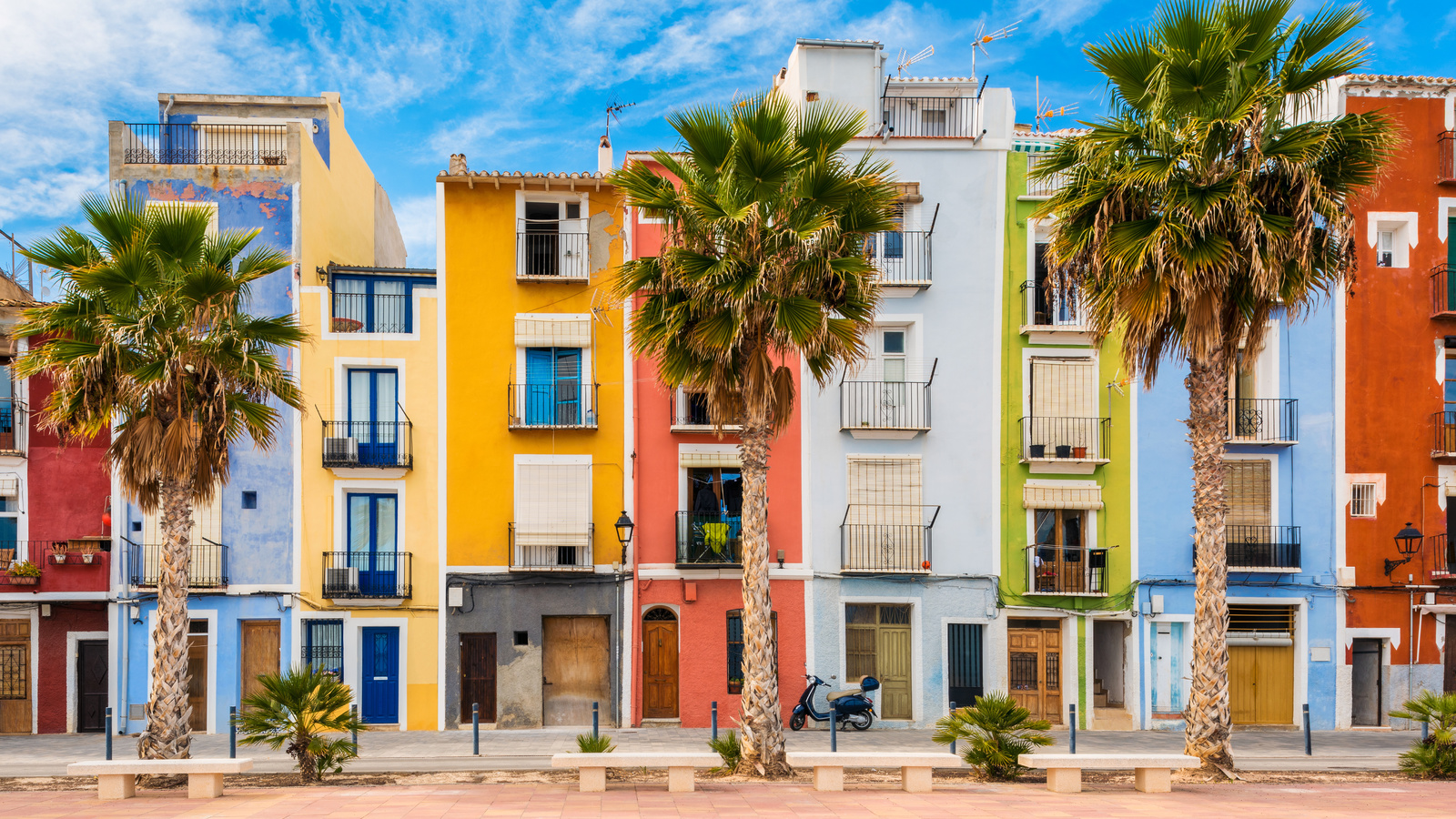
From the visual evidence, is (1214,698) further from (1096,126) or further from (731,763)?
(1096,126)

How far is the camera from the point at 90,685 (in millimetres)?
22109

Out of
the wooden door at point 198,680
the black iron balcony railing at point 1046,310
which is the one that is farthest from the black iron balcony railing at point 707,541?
the wooden door at point 198,680

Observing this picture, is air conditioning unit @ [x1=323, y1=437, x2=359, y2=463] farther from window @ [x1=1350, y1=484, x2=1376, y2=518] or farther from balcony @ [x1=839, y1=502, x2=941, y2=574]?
window @ [x1=1350, y1=484, x2=1376, y2=518]

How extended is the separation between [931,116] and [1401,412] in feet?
40.6

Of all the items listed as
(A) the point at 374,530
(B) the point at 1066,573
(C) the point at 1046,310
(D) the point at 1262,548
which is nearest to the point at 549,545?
(A) the point at 374,530

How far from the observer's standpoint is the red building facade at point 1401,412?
22.0 metres

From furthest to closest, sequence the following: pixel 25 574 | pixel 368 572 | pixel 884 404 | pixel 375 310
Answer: pixel 375 310 → pixel 884 404 → pixel 368 572 → pixel 25 574

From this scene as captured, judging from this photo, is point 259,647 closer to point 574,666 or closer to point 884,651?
point 574,666

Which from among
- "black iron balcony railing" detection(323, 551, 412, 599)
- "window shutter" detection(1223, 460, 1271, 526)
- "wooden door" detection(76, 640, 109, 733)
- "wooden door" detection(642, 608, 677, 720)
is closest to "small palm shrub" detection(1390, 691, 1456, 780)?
"window shutter" detection(1223, 460, 1271, 526)

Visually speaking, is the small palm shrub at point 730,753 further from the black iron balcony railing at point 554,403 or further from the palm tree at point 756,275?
the black iron balcony railing at point 554,403

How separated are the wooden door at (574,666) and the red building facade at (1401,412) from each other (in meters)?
16.1

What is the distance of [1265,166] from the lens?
14055mm

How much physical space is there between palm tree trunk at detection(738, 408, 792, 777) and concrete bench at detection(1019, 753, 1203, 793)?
10.7 feet

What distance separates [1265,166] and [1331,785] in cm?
883
